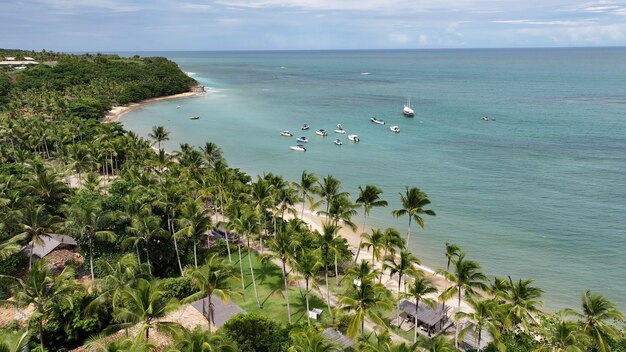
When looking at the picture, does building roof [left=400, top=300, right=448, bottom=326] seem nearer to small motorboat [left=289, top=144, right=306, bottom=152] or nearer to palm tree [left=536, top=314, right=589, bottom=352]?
palm tree [left=536, top=314, right=589, bottom=352]

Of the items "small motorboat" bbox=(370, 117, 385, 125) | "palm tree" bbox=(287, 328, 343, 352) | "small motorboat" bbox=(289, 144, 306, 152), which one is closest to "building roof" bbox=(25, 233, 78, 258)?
"palm tree" bbox=(287, 328, 343, 352)

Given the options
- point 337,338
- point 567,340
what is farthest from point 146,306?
point 567,340

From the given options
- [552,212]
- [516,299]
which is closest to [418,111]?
[552,212]

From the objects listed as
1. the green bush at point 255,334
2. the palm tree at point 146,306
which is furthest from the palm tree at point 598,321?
the palm tree at point 146,306

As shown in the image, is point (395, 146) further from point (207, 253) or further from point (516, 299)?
point (516, 299)

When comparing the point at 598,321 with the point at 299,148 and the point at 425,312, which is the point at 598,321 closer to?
the point at 425,312
